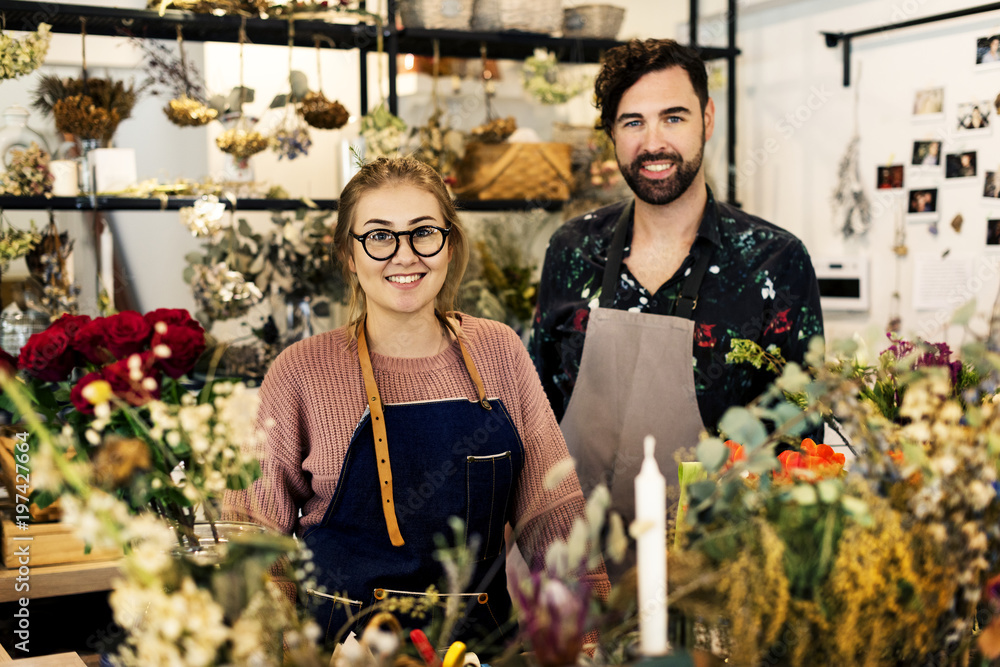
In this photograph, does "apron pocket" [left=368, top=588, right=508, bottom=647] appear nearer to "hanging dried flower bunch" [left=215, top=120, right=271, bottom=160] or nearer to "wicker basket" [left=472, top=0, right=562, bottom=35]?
"hanging dried flower bunch" [left=215, top=120, right=271, bottom=160]

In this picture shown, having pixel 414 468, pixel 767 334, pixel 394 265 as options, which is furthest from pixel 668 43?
pixel 414 468

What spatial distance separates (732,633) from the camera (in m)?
0.80

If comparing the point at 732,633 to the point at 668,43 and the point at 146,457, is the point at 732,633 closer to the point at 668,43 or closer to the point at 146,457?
the point at 146,457

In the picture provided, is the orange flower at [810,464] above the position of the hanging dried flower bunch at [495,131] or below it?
below

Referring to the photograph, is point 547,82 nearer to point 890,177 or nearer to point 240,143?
point 240,143

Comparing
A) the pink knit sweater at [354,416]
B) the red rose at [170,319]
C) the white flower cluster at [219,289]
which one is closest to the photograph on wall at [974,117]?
the pink knit sweater at [354,416]

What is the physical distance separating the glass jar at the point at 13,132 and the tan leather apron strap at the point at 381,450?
6.39 feet

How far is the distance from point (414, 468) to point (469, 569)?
0.19 m

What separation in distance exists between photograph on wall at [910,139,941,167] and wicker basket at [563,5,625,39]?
124 centimetres

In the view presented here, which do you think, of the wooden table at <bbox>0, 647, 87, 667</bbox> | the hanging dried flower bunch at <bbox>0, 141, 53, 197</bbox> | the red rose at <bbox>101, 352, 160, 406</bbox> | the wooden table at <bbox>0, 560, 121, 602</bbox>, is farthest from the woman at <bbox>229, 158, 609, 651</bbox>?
the hanging dried flower bunch at <bbox>0, 141, 53, 197</bbox>

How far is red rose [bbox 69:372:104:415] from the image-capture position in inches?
35.5

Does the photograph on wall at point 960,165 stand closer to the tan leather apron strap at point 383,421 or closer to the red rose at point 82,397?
the tan leather apron strap at point 383,421

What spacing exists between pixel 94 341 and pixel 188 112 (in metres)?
2.22

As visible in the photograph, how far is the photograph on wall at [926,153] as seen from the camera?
9.74 ft
